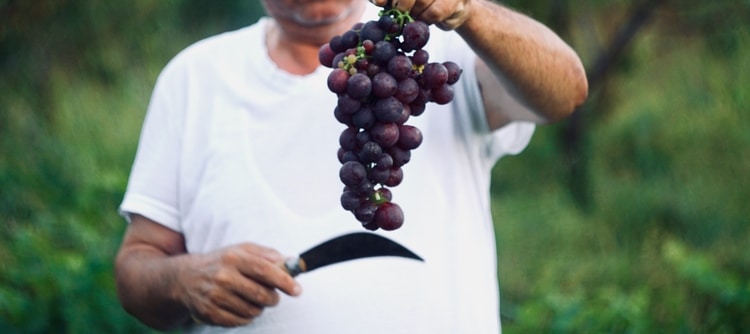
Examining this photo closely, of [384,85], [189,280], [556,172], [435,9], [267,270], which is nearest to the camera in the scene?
[384,85]

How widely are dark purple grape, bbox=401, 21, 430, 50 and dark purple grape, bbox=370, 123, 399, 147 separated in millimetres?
110

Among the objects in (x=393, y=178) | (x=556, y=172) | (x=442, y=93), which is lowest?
(x=556, y=172)

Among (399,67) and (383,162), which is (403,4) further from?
(383,162)

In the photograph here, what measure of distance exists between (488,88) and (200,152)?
0.59 metres

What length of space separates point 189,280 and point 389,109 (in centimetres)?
78

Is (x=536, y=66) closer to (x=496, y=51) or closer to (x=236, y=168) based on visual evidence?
(x=496, y=51)

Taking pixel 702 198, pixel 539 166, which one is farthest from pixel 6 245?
pixel 702 198

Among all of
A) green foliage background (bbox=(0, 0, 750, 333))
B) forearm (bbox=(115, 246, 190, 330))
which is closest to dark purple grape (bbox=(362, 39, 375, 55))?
forearm (bbox=(115, 246, 190, 330))

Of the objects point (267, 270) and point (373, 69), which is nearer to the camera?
point (373, 69)

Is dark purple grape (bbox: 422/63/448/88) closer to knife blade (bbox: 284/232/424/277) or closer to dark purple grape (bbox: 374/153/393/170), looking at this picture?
dark purple grape (bbox: 374/153/393/170)

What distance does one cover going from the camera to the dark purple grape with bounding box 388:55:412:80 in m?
1.47

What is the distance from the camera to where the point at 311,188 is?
7.03ft

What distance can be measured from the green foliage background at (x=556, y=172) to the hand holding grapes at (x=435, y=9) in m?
1.92

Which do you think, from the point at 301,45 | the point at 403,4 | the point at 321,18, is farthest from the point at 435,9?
the point at 301,45
